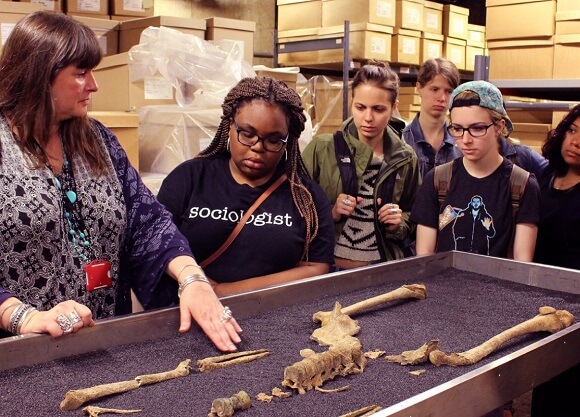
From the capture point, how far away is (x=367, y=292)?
197 centimetres

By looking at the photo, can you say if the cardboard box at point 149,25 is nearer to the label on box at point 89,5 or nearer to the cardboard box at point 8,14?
the label on box at point 89,5

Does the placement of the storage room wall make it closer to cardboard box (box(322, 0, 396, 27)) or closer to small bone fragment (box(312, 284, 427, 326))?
cardboard box (box(322, 0, 396, 27))

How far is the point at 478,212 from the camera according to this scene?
2.42 m

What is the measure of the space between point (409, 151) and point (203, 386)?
1.68m

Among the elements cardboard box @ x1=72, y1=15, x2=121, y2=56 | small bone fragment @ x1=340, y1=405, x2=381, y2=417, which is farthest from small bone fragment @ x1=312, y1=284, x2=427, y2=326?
cardboard box @ x1=72, y1=15, x2=121, y2=56

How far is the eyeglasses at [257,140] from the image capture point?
2.09 m

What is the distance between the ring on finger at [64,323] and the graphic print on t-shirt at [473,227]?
145 cm

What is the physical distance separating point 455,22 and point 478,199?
4268 millimetres

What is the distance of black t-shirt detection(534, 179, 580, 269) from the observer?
2.51m

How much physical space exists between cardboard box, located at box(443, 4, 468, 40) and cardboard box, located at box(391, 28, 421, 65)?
0.41 meters

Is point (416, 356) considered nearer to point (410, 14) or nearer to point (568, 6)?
point (568, 6)

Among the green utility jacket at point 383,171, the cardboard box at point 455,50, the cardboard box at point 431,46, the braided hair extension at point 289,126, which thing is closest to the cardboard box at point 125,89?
the green utility jacket at point 383,171

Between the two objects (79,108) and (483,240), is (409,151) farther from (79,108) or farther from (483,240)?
(79,108)

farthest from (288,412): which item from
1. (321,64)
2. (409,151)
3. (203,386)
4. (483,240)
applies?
(321,64)
